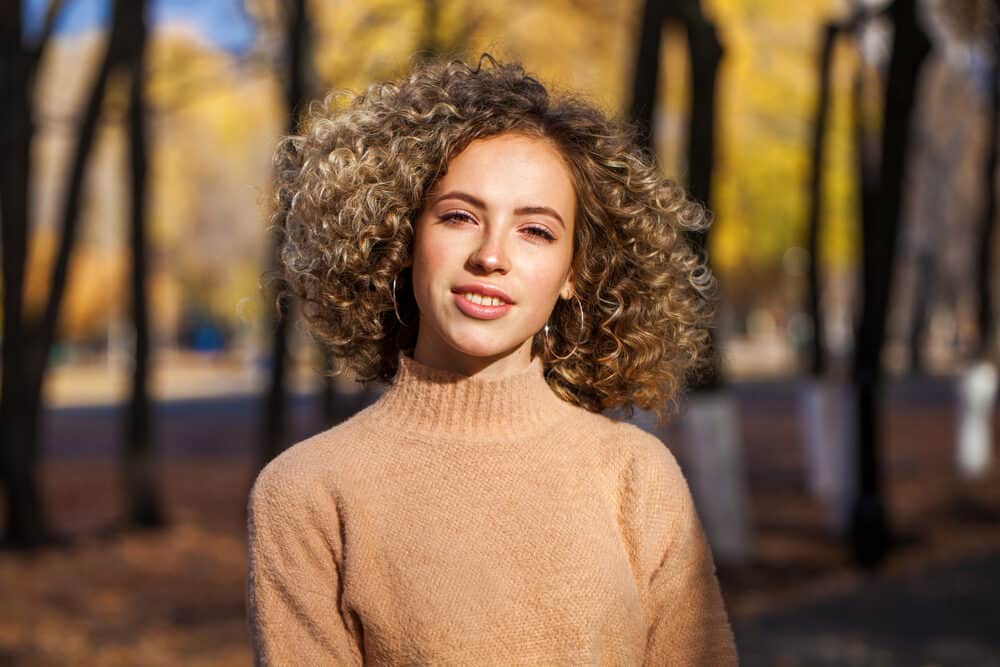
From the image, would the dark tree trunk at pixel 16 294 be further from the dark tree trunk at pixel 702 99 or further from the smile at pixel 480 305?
the smile at pixel 480 305

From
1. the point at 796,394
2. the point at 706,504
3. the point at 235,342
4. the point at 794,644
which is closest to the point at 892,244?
the point at 706,504

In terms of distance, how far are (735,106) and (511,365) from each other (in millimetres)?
24169

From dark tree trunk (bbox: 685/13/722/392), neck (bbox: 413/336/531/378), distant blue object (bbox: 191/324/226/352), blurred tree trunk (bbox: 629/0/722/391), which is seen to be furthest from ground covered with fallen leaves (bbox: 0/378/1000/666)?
distant blue object (bbox: 191/324/226/352)

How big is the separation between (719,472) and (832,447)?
12.6ft

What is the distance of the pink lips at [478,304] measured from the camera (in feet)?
7.78

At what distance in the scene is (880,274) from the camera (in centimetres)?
1104

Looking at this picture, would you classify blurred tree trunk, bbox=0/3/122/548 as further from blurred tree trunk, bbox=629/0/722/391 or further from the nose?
the nose

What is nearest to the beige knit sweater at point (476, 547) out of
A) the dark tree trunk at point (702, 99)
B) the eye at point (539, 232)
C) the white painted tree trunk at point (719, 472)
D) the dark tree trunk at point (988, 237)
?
the eye at point (539, 232)

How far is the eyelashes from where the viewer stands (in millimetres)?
2414

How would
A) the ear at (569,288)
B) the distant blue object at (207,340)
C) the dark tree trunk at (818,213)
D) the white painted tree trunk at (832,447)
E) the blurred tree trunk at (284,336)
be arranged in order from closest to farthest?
the ear at (569,288) → the white painted tree trunk at (832,447) → the blurred tree trunk at (284,336) → the dark tree trunk at (818,213) → the distant blue object at (207,340)

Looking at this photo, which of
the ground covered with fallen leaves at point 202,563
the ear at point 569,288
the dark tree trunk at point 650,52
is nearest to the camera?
the ear at point 569,288

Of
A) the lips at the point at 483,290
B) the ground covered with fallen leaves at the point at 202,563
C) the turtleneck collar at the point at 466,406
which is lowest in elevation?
the ground covered with fallen leaves at the point at 202,563

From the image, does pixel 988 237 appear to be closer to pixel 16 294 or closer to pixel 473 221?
pixel 16 294

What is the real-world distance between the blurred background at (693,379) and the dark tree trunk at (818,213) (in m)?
0.04
